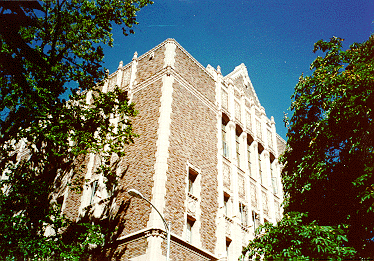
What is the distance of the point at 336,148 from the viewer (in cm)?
1647

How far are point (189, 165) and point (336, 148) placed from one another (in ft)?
28.9

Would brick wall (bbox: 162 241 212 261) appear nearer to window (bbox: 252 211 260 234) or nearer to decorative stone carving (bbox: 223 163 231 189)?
decorative stone carving (bbox: 223 163 231 189)

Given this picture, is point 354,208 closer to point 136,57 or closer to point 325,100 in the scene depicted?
point 325,100

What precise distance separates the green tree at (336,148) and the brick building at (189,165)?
5.18 metres

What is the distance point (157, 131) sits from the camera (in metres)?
22.0

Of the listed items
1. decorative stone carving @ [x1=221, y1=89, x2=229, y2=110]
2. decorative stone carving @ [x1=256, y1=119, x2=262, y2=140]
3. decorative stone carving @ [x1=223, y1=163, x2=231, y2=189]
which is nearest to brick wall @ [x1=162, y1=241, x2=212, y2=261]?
decorative stone carving @ [x1=223, y1=163, x2=231, y2=189]

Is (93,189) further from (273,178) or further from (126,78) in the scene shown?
(273,178)

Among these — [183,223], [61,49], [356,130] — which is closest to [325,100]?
[356,130]

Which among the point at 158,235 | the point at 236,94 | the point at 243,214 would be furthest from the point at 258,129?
the point at 158,235

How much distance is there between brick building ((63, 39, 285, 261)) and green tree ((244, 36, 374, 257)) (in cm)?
518

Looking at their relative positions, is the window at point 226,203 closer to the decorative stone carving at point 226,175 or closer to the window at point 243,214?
the decorative stone carving at point 226,175

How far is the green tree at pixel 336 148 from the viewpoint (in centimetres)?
1469

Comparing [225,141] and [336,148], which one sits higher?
[225,141]

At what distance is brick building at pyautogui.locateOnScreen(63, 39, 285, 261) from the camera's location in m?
19.3
